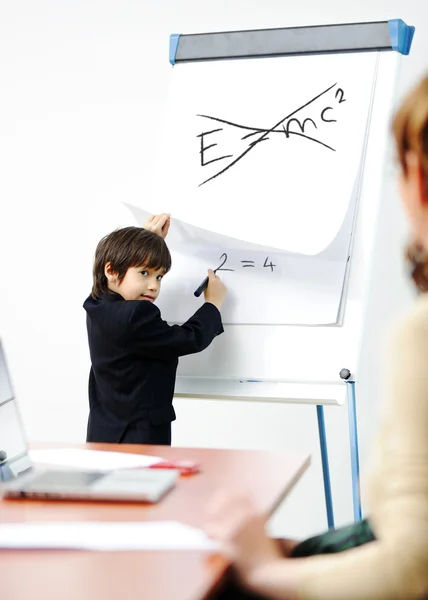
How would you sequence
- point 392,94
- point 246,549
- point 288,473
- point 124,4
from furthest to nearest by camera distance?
point 124,4
point 392,94
point 288,473
point 246,549

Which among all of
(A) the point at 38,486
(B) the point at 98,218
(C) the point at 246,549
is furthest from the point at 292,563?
(B) the point at 98,218

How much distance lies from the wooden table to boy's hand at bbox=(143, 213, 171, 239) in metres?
0.97

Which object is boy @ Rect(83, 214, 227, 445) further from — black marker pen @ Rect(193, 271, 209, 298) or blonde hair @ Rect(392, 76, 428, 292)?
blonde hair @ Rect(392, 76, 428, 292)

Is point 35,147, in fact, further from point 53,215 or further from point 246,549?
point 246,549

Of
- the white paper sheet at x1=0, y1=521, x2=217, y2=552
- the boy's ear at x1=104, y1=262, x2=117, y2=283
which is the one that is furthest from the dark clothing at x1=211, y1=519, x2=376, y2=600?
the boy's ear at x1=104, y1=262, x2=117, y2=283

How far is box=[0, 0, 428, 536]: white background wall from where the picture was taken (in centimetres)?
295

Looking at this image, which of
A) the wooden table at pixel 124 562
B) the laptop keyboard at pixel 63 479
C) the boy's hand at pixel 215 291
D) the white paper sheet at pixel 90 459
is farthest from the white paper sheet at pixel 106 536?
the boy's hand at pixel 215 291

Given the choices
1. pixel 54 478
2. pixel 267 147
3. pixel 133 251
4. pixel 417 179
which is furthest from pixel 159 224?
pixel 417 179

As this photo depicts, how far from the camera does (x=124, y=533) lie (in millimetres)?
984

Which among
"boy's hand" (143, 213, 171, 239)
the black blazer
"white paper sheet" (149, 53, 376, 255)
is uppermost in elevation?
"white paper sheet" (149, 53, 376, 255)

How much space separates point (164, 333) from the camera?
6.61ft

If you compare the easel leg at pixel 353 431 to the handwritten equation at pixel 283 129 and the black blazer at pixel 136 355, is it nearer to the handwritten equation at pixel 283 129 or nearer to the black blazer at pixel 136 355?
the black blazer at pixel 136 355

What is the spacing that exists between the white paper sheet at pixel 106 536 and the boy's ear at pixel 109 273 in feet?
3.77

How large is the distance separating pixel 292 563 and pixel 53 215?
2.60 meters
